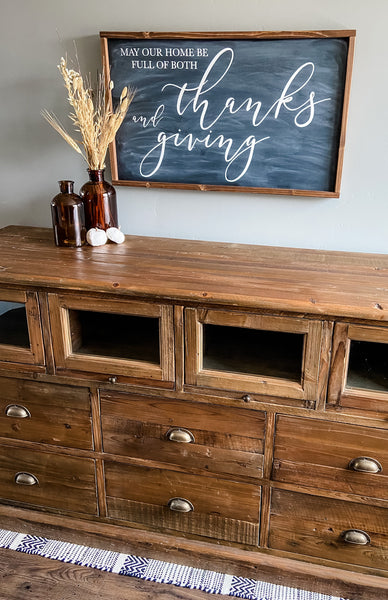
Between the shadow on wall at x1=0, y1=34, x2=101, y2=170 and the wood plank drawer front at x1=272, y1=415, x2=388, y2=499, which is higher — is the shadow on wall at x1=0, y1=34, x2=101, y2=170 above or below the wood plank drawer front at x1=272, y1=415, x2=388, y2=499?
above

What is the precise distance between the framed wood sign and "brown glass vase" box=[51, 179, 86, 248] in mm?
267

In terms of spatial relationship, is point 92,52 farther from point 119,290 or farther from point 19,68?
point 119,290

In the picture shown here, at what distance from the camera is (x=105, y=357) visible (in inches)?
66.1

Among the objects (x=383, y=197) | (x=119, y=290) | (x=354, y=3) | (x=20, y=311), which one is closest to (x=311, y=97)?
(x=354, y=3)

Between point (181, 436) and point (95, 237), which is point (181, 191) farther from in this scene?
point (181, 436)

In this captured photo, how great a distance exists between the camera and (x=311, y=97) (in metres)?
1.80

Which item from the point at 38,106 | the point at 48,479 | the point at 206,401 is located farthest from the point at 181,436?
the point at 38,106

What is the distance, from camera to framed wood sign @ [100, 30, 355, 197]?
1781 mm

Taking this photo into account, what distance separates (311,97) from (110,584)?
1.70 meters

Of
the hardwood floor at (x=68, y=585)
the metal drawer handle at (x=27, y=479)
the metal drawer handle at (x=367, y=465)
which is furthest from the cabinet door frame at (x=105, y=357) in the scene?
the hardwood floor at (x=68, y=585)

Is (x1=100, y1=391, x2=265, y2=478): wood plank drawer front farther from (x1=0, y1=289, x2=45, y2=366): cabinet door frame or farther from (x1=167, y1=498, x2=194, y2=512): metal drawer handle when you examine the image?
(x1=0, y1=289, x2=45, y2=366): cabinet door frame

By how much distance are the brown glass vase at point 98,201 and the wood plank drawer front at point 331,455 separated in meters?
0.89

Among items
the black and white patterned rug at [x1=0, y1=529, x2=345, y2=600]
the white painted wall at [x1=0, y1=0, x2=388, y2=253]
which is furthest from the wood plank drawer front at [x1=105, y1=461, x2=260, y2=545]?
the white painted wall at [x1=0, y1=0, x2=388, y2=253]

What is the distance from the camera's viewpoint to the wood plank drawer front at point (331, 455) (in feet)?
5.04
